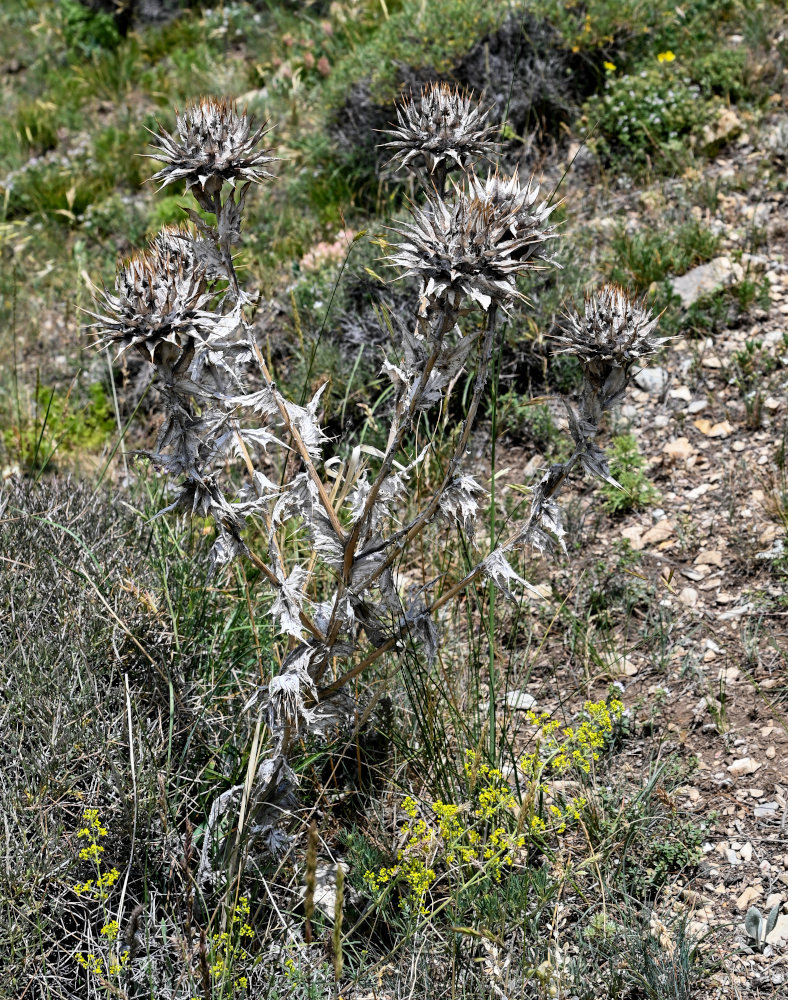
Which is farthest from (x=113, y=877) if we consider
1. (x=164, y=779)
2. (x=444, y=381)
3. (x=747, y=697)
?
(x=747, y=697)

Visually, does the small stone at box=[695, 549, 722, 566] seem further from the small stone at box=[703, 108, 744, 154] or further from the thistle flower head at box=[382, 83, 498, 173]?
the small stone at box=[703, 108, 744, 154]

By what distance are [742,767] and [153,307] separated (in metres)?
A: 2.59

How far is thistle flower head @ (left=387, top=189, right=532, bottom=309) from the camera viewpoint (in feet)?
7.45

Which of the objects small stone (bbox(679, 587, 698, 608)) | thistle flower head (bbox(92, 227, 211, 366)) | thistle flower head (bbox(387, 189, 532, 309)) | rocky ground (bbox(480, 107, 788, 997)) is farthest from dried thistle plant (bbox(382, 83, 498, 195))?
small stone (bbox(679, 587, 698, 608))

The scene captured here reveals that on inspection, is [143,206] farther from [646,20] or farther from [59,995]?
[59,995]

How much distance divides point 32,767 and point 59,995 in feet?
2.22

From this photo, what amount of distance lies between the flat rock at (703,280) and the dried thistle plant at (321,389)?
2.74m

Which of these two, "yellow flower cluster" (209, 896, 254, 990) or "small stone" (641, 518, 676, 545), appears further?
"small stone" (641, 518, 676, 545)

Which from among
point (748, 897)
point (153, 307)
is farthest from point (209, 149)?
point (748, 897)

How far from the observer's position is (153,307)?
2316mm

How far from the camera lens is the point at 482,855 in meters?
2.96

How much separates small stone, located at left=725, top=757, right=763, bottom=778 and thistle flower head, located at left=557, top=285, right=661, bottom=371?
1662 mm

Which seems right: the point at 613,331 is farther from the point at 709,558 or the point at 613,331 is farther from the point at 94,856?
the point at 94,856

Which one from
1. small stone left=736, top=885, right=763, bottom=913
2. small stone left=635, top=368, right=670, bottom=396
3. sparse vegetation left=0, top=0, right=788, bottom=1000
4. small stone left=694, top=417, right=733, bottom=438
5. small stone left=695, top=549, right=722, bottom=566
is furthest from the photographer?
small stone left=635, top=368, right=670, bottom=396
